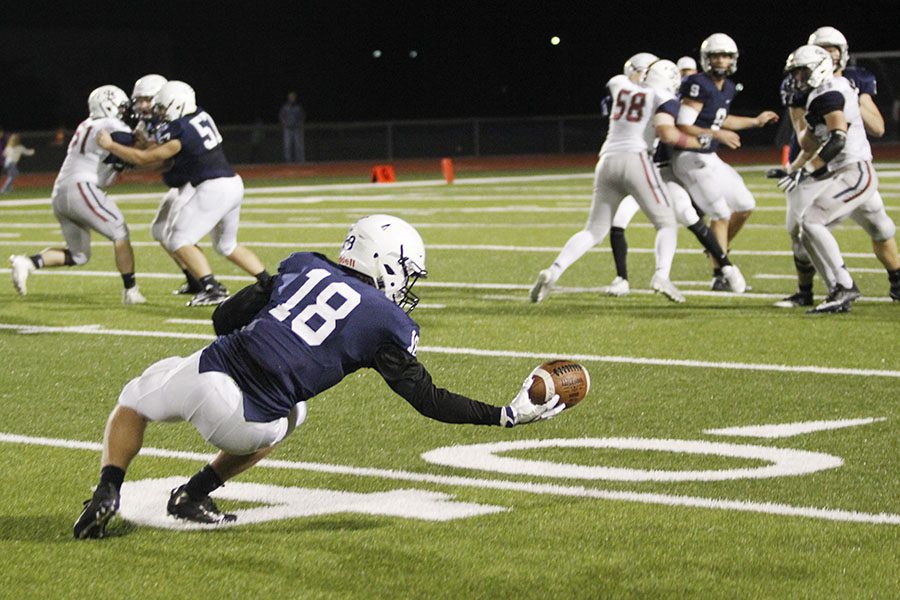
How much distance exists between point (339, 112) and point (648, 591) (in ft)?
127

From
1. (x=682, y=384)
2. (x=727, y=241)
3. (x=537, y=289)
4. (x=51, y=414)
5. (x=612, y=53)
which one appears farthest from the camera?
(x=612, y=53)

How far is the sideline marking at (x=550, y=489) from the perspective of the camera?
4.31 metres

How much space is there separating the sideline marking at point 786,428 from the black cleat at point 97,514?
90.9 inches

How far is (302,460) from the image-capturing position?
16.9 feet

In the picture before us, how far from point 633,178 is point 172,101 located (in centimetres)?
279

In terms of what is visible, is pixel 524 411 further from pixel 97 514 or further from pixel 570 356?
pixel 570 356

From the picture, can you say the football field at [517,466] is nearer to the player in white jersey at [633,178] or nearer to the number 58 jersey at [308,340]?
the player in white jersey at [633,178]

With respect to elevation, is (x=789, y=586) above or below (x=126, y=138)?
below

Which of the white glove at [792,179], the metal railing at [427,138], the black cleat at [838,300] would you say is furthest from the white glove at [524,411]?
the metal railing at [427,138]

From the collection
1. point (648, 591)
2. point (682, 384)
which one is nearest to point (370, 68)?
point (682, 384)

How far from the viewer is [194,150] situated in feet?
30.2

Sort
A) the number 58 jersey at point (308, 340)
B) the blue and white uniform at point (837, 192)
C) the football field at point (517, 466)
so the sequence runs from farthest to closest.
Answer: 1. the blue and white uniform at point (837, 192)
2. the number 58 jersey at point (308, 340)
3. the football field at point (517, 466)

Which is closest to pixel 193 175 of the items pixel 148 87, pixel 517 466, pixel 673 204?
pixel 148 87

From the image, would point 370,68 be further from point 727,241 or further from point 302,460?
point 302,460
